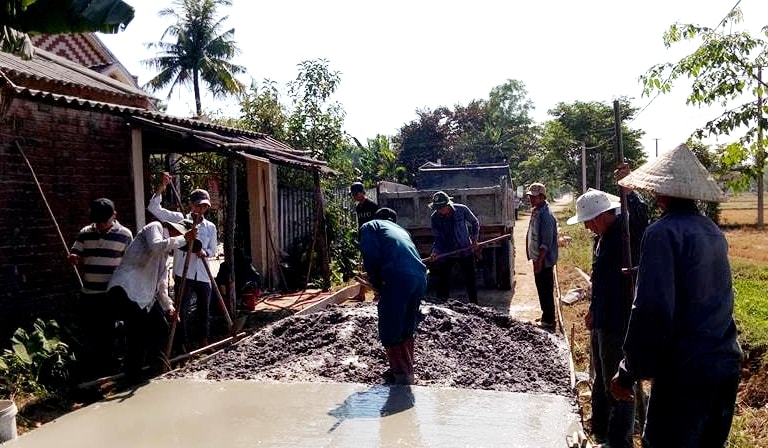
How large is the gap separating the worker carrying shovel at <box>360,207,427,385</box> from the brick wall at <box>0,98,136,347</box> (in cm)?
336

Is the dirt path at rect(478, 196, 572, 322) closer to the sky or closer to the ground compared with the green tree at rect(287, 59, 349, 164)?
closer to the ground

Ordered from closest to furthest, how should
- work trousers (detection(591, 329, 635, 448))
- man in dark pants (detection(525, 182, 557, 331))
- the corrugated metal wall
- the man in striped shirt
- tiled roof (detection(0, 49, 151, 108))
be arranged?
work trousers (detection(591, 329, 635, 448))
the man in striped shirt
man in dark pants (detection(525, 182, 557, 331))
tiled roof (detection(0, 49, 151, 108))
the corrugated metal wall

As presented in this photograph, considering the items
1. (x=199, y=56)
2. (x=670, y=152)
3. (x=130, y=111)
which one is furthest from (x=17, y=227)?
(x=199, y=56)

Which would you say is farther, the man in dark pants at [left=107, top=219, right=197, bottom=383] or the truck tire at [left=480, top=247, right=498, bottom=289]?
the truck tire at [left=480, top=247, right=498, bottom=289]

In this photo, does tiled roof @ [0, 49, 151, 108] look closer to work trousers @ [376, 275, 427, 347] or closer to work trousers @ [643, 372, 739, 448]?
work trousers @ [376, 275, 427, 347]

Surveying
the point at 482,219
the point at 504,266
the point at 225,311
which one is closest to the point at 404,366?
the point at 225,311

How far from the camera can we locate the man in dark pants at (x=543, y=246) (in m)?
7.75

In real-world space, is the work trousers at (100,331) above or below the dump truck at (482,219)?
below

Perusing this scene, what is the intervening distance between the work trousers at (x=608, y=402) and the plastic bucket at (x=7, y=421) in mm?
3762

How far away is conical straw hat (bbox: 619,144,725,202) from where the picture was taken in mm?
3193

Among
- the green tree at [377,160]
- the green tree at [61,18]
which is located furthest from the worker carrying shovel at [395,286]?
the green tree at [377,160]

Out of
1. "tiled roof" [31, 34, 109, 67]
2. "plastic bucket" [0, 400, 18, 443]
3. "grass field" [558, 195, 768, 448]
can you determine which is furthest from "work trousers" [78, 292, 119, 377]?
"tiled roof" [31, 34, 109, 67]

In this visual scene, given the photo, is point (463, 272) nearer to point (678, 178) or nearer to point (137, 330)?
point (137, 330)

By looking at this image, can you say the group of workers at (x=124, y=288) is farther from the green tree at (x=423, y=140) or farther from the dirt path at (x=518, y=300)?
the green tree at (x=423, y=140)
